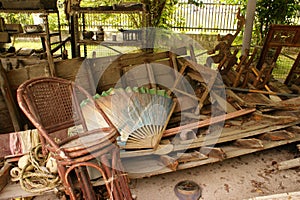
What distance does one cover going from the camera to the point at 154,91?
11.0ft

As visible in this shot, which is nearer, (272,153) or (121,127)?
(121,127)

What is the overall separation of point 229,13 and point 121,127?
8859 millimetres

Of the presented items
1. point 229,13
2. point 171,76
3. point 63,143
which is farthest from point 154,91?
point 229,13

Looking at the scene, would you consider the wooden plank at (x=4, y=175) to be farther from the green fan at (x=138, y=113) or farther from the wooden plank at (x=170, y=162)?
the wooden plank at (x=170, y=162)

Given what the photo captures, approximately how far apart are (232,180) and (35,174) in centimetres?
198

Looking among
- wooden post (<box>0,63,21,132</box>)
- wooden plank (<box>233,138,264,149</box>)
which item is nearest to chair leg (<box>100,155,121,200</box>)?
wooden post (<box>0,63,21,132</box>)

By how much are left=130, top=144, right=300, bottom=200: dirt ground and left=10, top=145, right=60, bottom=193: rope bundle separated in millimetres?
844

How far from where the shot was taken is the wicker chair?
1838mm

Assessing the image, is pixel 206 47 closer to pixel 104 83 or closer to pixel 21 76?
pixel 104 83

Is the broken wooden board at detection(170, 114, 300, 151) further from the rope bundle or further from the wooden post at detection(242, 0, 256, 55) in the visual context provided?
the wooden post at detection(242, 0, 256, 55)

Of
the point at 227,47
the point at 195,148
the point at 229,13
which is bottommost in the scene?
the point at 195,148

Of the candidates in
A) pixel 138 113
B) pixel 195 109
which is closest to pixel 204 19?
pixel 195 109

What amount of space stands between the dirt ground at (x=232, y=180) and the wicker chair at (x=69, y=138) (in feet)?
2.50

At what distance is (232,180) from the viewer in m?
2.97
